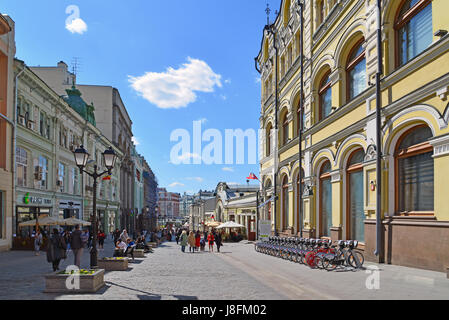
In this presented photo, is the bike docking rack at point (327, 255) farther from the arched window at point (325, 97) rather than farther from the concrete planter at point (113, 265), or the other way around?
the arched window at point (325, 97)

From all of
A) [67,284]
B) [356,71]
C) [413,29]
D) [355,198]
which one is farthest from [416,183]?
[67,284]

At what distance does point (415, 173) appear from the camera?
47.9ft

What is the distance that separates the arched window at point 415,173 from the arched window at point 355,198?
290 centimetres

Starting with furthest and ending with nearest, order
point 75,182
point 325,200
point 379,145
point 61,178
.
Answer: point 75,182 < point 61,178 < point 325,200 < point 379,145

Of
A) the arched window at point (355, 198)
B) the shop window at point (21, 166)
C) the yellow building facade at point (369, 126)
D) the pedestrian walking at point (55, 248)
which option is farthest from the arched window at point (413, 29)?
the shop window at point (21, 166)

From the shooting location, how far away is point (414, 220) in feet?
45.6

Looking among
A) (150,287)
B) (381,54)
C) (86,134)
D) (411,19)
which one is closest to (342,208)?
(381,54)

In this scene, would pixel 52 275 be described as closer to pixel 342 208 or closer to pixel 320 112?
pixel 342 208

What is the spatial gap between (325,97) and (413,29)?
8.74m

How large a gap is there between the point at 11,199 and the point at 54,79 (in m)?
27.9

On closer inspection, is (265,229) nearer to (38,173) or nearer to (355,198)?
(355,198)

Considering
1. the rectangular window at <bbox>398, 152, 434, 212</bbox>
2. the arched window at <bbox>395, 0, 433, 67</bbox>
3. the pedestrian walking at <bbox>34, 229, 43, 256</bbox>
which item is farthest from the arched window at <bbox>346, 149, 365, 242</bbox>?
the pedestrian walking at <bbox>34, 229, 43, 256</bbox>

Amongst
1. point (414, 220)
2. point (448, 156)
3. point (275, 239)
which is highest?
point (448, 156)

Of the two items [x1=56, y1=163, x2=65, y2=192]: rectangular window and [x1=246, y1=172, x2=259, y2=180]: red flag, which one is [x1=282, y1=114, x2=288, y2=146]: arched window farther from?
[x1=56, y1=163, x2=65, y2=192]: rectangular window
